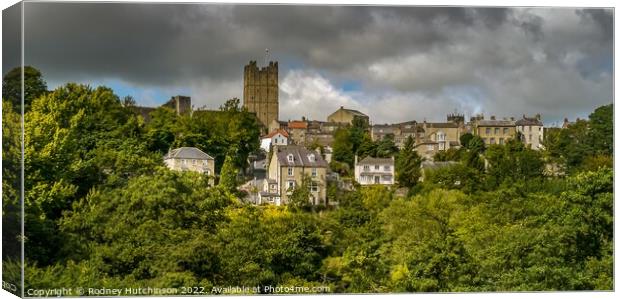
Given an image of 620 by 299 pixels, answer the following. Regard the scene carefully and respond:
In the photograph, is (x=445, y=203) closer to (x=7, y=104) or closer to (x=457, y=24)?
(x=457, y=24)

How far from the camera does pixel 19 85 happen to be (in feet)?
39.3

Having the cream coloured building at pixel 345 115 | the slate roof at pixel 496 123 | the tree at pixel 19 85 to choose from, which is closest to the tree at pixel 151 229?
the tree at pixel 19 85

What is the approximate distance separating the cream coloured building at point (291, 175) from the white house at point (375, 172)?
1210 mm

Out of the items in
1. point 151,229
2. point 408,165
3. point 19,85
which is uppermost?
point 19,85

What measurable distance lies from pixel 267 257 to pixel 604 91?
201 inches

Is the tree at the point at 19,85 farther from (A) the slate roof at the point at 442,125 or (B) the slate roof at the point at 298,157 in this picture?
(A) the slate roof at the point at 442,125

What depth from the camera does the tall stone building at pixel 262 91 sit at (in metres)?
13.8

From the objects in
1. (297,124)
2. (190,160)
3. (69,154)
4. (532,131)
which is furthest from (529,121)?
(69,154)

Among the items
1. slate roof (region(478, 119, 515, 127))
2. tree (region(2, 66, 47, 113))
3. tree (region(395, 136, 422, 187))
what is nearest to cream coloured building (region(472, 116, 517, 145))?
slate roof (region(478, 119, 515, 127))

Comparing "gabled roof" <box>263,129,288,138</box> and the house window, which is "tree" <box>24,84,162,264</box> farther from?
the house window

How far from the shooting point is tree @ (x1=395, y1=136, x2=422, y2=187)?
1759 centimetres

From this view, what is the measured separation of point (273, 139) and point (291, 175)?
48.1 inches

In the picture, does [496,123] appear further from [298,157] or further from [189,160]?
[189,160]

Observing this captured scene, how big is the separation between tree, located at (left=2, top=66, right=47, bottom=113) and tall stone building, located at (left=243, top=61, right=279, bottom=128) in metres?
2.80
